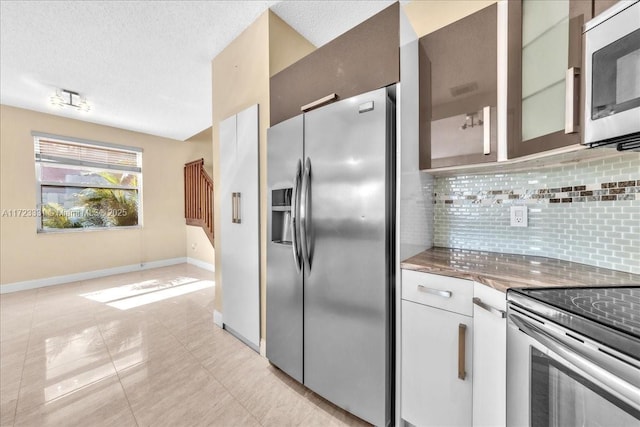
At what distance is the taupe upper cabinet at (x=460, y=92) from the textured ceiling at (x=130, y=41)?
0.90 m

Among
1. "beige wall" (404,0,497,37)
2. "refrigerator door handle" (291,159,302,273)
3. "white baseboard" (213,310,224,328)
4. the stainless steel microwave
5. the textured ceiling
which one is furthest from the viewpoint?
"white baseboard" (213,310,224,328)

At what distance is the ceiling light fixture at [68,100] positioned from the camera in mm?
3084

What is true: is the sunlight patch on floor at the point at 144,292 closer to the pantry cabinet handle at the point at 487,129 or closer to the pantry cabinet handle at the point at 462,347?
the pantry cabinet handle at the point at 462,347

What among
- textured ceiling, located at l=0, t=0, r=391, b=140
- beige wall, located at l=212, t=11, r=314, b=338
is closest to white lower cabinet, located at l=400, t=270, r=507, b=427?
beige wall, located at l=212, t=11, r=314, b=338

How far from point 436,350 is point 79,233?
5.47 metres

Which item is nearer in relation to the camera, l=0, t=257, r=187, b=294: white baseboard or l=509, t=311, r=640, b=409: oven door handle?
l=509, t=311, r=640, b=409: oven door handle

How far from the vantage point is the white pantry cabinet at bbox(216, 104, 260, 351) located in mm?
2076

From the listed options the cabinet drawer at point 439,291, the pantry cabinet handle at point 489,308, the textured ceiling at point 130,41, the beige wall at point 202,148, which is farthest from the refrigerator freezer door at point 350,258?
the beige wall at point 202,148

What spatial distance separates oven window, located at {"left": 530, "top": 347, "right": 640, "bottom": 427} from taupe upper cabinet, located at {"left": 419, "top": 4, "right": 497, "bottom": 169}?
0.89 meters

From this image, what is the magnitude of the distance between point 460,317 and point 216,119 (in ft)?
8.85

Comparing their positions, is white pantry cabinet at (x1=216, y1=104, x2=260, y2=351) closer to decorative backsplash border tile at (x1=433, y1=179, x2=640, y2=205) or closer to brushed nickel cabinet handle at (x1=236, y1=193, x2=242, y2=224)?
brushed nickel cabinet handle at (x1=236, y1=193, x2=242, y2=224)

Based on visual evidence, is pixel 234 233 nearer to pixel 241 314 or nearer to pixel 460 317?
pixel 241 314

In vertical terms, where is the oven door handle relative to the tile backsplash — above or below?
below

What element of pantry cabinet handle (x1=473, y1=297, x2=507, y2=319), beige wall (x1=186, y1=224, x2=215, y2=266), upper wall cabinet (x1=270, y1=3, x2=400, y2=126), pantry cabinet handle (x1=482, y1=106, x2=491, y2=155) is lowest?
beige wall (x1=186, y1=224, x2=215, y2=266)
